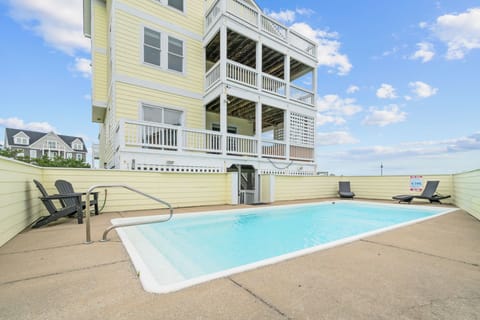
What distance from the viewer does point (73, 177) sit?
6.02m

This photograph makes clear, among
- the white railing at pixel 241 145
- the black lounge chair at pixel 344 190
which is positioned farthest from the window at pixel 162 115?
the black lounge chair at pixel 344 190

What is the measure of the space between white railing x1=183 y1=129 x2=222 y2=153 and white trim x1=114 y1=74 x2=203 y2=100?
82.0 inches

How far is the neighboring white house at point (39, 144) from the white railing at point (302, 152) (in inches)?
1485

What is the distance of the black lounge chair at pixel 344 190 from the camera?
446 inches

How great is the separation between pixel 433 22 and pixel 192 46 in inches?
399

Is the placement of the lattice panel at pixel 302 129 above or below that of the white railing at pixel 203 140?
above

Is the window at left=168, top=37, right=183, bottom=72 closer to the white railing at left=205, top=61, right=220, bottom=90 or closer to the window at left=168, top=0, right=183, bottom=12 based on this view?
the white railing at left=205, top=61, right=220, bottom=90

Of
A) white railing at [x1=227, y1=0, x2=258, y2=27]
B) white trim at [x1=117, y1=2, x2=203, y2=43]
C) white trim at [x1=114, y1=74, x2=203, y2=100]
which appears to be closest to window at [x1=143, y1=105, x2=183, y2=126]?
white trim at [x1=114, y1=74, x2=203, y2=100]

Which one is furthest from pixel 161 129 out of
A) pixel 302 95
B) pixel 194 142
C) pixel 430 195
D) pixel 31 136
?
pixel 31 136

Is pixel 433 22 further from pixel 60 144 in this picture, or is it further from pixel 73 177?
pixel 60 144

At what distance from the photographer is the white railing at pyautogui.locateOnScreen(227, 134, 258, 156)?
9.48 m

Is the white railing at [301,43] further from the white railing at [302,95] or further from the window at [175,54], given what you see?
the window at [175,54]

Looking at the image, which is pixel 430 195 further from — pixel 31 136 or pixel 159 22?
pixel 31 136

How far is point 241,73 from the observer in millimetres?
9719
